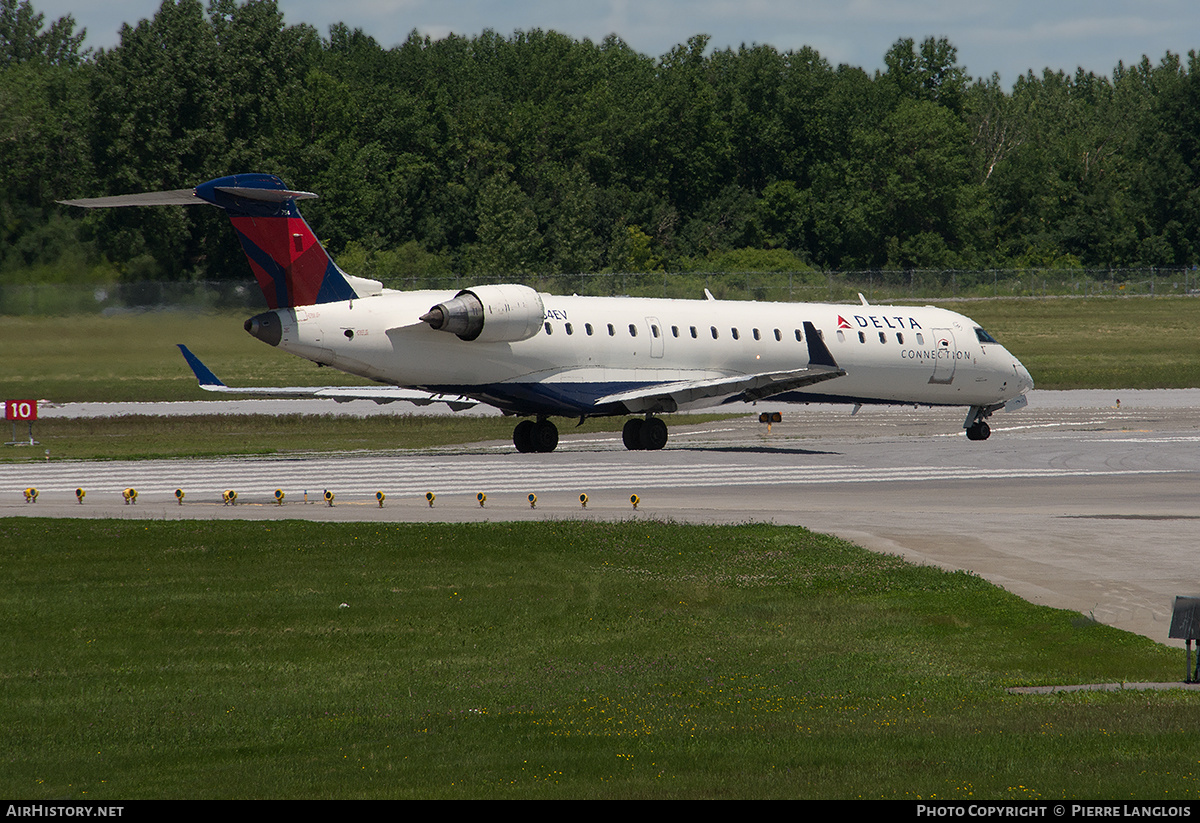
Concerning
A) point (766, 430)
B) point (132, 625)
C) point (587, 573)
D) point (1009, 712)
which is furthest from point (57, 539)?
point (766, 430)

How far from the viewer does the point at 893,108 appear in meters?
115

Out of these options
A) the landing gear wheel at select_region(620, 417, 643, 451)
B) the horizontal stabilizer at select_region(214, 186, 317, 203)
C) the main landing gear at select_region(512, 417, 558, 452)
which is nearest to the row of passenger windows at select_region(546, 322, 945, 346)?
the landing gear wheel at select_region(620, 417, 643, 451)

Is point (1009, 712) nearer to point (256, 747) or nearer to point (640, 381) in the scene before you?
point (256, 747)

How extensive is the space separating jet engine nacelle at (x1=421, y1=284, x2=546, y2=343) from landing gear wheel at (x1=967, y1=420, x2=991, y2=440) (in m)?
12.8

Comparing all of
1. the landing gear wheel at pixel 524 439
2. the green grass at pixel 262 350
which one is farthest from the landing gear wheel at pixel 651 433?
the green grass at pixel 262 350

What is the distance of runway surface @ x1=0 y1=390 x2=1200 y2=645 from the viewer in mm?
18828

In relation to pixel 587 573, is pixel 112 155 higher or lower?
higher

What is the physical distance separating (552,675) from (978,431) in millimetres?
28229

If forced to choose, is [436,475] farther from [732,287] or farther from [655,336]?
[732,287]

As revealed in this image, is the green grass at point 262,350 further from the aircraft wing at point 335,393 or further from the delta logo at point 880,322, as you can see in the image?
the delta logo at point 880,322

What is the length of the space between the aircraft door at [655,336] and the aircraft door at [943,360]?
26.9 feet

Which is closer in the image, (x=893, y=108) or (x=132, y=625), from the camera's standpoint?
(x=132, y=625)

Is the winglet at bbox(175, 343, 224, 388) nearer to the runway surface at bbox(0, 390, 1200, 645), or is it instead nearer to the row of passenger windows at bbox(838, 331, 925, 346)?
the runway surface at bbox(0, 390, 1200, 645)
